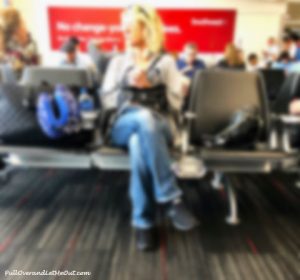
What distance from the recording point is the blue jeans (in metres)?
1.47

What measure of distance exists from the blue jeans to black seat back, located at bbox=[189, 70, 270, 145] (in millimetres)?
445

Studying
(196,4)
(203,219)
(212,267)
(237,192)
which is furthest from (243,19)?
(212,267)

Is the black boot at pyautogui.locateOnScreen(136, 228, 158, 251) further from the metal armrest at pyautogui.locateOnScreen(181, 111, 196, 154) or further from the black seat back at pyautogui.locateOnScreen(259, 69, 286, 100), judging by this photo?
the black seat back at pyautogui.locateOnScreen(259, 69, 286, 100)

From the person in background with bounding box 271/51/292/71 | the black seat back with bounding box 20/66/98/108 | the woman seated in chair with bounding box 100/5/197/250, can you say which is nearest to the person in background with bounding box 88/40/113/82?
the black seat back with bounding box 20/66/98/108

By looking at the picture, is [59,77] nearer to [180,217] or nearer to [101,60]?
[180,217]

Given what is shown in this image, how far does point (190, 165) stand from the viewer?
1.79 meters

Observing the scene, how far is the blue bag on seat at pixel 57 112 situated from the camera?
4.83 ft

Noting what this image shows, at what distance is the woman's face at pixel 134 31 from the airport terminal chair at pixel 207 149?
0.47 meters

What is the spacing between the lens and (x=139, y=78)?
160 centimetres

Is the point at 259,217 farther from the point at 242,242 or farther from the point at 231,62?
the point at 231,62

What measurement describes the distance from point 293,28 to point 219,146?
768 centimetres

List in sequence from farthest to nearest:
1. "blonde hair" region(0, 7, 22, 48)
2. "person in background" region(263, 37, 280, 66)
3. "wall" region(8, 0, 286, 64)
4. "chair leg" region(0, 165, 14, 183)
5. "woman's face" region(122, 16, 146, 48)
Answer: "wall" region(8, 0, 286, 64) < "person in background" region(263, 37, 280, 66) < "chair leg" region(0, 165, 14, 183) < "woman's face" region(122, 16, 146, 48) < "blonde hair" region(0, 7, 22, 48)

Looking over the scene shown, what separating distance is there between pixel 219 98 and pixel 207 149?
358 mm

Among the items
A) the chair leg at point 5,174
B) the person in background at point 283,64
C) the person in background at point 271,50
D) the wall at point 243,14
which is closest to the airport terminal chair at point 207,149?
the chair leg at point 5,174
